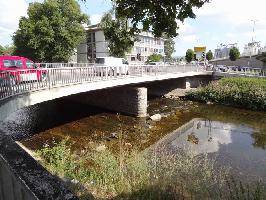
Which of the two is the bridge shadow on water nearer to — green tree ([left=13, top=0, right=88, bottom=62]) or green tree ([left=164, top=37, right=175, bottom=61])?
green tree ([left=13, top=0, right=88, bottom=62])

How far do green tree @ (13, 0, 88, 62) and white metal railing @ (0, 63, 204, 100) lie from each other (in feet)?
90.3

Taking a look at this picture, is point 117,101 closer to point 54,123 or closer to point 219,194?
point 54,123

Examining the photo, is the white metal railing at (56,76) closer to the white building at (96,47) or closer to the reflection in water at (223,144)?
the reflection in water at (223,144)

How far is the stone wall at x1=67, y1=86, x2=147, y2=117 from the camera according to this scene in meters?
23.7

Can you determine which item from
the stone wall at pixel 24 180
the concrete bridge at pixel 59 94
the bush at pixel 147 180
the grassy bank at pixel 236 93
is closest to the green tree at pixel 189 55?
the concrete bridge at pixel 59 94

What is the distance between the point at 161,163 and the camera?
8.38 m

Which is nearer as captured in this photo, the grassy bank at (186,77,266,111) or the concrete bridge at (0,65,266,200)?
the concrete bridge at (0,65,266,200)

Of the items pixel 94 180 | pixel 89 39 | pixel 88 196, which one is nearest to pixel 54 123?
pixel 94 180

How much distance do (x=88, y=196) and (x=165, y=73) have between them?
2286cm

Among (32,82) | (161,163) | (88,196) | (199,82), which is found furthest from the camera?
(199,82)

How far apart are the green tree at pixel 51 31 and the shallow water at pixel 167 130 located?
22585 mm

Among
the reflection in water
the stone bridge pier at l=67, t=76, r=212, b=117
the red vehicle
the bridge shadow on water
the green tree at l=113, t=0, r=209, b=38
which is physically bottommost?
the reflection in water

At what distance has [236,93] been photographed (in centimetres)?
2864

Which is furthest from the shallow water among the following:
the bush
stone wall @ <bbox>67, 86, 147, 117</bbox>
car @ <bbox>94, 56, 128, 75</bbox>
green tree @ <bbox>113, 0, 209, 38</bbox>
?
green tree @ <bbox>113, 0, 209, 38</bbox>
